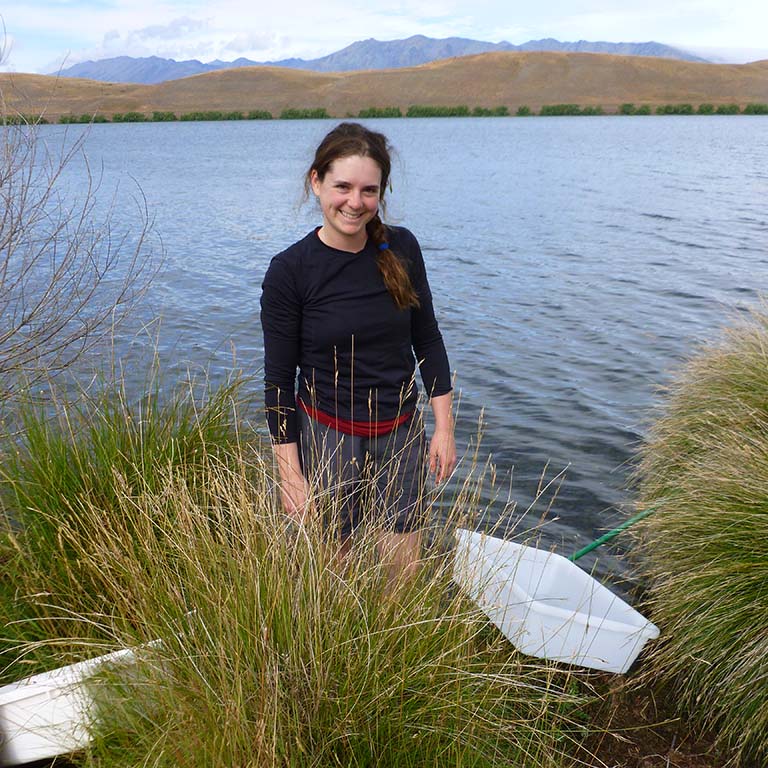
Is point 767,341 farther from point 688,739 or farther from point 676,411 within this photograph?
point 688,739

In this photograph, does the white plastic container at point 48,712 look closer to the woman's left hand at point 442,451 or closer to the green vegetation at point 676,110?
the woman's left hand at point 442,451

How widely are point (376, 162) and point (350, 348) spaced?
2.17ft

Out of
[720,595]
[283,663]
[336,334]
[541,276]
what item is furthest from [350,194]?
[541,276]

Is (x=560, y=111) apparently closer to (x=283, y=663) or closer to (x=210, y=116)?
(x=210, y=116)

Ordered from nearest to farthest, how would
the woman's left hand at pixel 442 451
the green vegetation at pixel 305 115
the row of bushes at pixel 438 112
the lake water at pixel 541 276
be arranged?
1. the woman's left hand at pixel 442 451
2. the lake water at pixel 541 276
3. the row of bushes at pixel 438 112
4. the green vegetation at pixel 305 115

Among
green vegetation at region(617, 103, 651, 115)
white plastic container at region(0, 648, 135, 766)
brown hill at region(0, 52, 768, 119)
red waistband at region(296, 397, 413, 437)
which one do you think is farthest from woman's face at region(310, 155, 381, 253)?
brown hill at region(0, 52, 768, 119)

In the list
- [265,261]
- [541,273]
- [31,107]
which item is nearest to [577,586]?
[31,107]

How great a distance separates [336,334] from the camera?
283 centimetres

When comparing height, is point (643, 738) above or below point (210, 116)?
below

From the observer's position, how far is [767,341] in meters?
5.02

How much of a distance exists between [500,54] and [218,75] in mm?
37150

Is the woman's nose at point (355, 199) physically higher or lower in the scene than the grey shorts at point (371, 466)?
higher

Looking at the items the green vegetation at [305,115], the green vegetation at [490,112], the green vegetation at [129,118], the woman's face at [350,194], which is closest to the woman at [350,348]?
the woman's face at [350,194]

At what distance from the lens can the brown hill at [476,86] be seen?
8756cm
